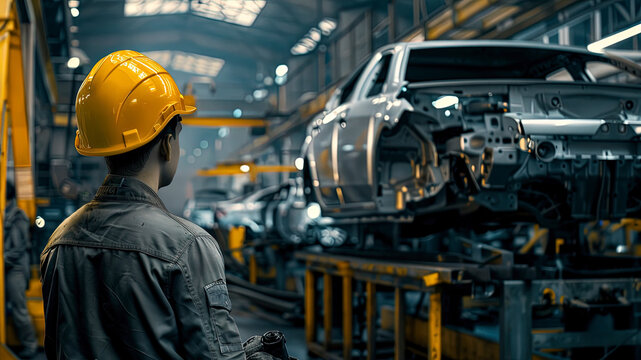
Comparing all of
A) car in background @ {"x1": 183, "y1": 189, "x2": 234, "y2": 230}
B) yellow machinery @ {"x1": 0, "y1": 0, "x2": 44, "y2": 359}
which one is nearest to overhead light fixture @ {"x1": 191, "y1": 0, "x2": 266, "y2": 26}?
car in background @ {"x1": 183, "y1": 189, "x2": 234, "y2": 230}

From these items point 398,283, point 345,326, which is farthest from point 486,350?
point 345,326

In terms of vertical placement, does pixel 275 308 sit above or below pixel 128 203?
below

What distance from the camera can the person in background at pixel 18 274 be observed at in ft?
19.1

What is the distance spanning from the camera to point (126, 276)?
1388 mm

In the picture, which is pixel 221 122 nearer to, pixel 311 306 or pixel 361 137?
pixel 311 306

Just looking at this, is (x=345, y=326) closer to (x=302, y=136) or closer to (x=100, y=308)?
(x=100, y=308)

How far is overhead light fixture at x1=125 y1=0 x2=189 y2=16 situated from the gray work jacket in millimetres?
19669

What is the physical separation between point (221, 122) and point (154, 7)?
20.7 feet

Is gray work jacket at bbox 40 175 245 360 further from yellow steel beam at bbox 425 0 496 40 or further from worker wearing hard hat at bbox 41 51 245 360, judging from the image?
yellow steel beam at bbox 425 0 496 40

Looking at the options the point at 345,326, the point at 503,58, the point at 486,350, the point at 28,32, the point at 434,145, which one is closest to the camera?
the point at 486,350

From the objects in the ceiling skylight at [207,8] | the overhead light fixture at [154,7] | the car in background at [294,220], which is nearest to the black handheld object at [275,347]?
the car in background at [294,220]

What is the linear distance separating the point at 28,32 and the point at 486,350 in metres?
5.64

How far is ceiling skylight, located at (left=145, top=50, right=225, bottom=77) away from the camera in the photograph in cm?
2744

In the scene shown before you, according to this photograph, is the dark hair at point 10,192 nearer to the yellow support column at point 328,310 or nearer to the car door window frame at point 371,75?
the yellow support column at point 328,310
